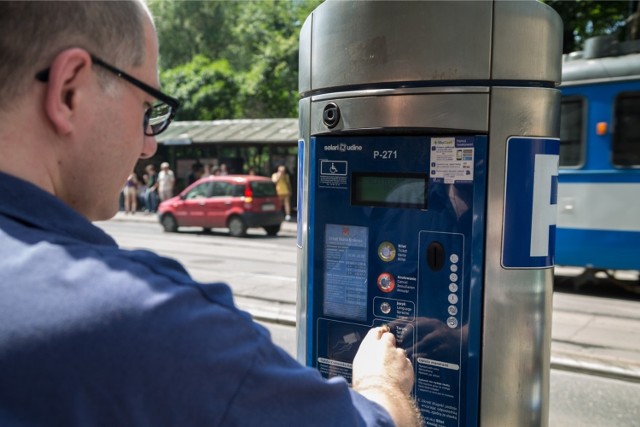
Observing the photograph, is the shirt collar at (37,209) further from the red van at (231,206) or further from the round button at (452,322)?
the red van at (231,206)

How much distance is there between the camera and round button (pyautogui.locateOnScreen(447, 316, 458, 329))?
1906mm

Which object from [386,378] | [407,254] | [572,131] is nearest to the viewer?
[386,378]

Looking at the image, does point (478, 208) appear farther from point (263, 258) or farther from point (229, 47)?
point (229, 47)

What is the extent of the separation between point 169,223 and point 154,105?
15.8 metres

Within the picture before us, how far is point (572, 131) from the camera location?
8312 millimetres

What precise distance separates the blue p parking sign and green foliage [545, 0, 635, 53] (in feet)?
43.9

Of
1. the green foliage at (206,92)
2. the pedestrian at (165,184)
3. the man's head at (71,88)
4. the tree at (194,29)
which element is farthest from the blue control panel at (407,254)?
the tree at (194,29)

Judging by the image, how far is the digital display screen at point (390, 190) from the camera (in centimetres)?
197

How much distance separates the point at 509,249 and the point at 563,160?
710 centimetres

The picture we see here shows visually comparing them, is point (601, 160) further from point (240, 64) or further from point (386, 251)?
point (240, 64)

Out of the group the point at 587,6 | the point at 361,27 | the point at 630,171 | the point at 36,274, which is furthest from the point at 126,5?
the point at 587,6

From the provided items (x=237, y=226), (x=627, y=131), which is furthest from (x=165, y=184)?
(x=627, y=131)

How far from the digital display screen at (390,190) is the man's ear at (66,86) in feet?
3.77

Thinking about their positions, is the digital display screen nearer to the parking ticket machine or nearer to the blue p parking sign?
the parking ticket machine
